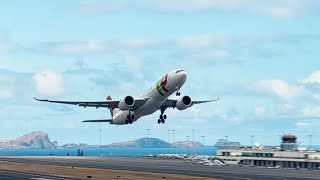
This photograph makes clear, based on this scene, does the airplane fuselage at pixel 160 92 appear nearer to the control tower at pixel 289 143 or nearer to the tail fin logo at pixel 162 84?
the tail fin logo at pixel 162 84

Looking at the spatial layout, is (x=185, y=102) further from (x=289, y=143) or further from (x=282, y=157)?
(x=289, y=143)

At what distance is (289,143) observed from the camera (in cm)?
19425

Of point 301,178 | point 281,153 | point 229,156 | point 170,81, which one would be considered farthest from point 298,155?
point 170,81

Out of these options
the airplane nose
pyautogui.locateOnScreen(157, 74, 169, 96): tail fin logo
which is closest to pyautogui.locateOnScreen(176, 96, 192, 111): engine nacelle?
pyautogui.locateOnScreen(157, 74, 169, 96): tail fin logo

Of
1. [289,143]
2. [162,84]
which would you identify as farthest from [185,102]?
[289,143]

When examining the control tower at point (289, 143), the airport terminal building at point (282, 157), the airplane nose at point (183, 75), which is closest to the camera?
the airplane nose at point (183, 75)

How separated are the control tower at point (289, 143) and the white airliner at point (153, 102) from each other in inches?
3787

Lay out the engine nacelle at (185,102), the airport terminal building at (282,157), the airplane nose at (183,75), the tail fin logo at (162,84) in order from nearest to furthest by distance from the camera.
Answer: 1. the airplane nose at (183,75)
2. the tail fin logo at (162,84)
3. the engine nacelle at (185,102)
4. the airport terminal building at (282,157)

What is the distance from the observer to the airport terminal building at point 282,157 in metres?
168

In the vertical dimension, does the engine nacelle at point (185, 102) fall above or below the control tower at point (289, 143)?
above

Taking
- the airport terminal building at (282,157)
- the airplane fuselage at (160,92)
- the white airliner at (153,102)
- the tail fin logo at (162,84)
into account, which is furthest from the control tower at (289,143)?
the tail fin logo at (162,84)

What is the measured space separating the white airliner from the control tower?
96.2 metres

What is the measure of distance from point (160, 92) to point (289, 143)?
115946 mm

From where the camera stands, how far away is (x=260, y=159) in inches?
7215
